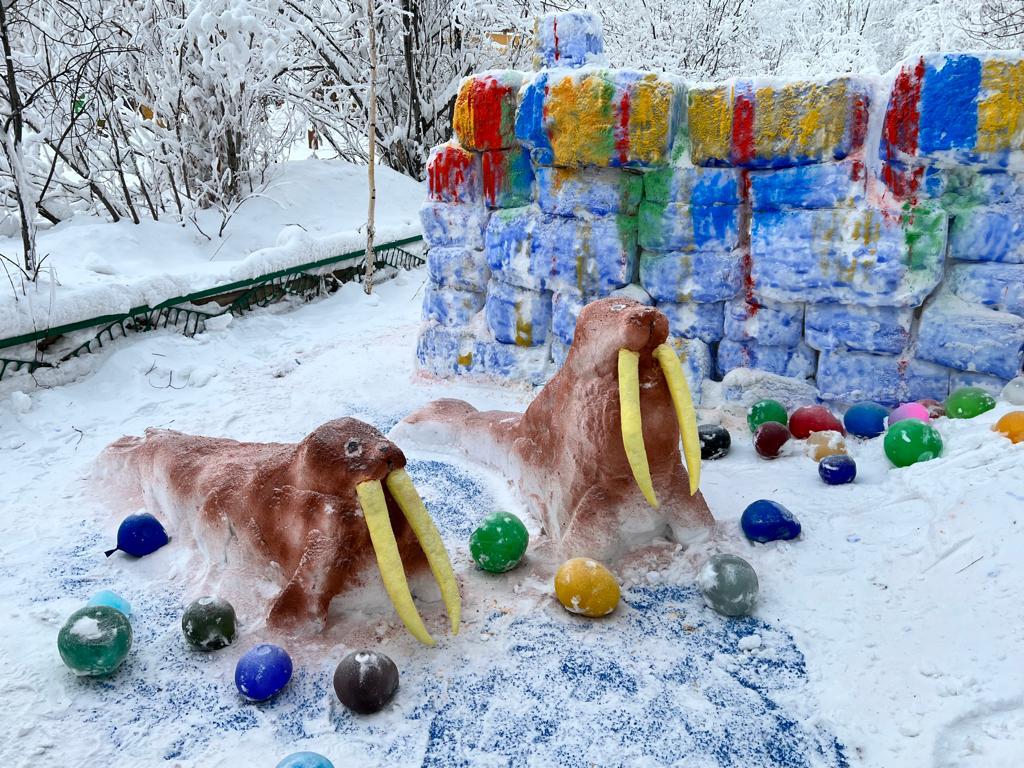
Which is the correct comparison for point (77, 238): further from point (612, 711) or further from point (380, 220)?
point (612, 711)

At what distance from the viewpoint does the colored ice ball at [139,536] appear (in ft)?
8.79

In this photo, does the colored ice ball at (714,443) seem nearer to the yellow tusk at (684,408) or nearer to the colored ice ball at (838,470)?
the colored ice ball at (838,470)

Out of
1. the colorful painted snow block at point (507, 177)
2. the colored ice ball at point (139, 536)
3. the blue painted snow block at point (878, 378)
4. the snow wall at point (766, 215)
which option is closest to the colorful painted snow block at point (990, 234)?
the snow wall at point (766, 215)

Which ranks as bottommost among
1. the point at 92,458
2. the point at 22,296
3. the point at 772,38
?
the point at 92,458

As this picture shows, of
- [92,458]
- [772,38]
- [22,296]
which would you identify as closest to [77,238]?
[22,296]

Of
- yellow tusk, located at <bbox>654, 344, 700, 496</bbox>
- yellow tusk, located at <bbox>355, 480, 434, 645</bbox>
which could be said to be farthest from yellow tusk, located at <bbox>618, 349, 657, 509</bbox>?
yellow tusk, located at <bbox>355, 480, 434, 645</bbox>

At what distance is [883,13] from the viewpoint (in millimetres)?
14172

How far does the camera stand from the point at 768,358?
3.74 m

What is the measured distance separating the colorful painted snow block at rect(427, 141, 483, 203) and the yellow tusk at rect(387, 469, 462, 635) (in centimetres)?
244

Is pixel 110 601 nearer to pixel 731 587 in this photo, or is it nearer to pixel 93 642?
pixel 93 642

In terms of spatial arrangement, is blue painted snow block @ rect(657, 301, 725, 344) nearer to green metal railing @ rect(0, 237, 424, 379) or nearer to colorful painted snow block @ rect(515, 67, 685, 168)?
colorful painted snow block @ rect(515, 67, 685, 168)

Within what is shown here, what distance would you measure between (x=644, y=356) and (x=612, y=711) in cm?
110

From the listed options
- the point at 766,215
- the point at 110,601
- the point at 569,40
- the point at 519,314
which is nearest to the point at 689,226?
the point at 766,215

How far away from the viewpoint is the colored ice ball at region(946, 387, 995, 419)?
10.5ft
